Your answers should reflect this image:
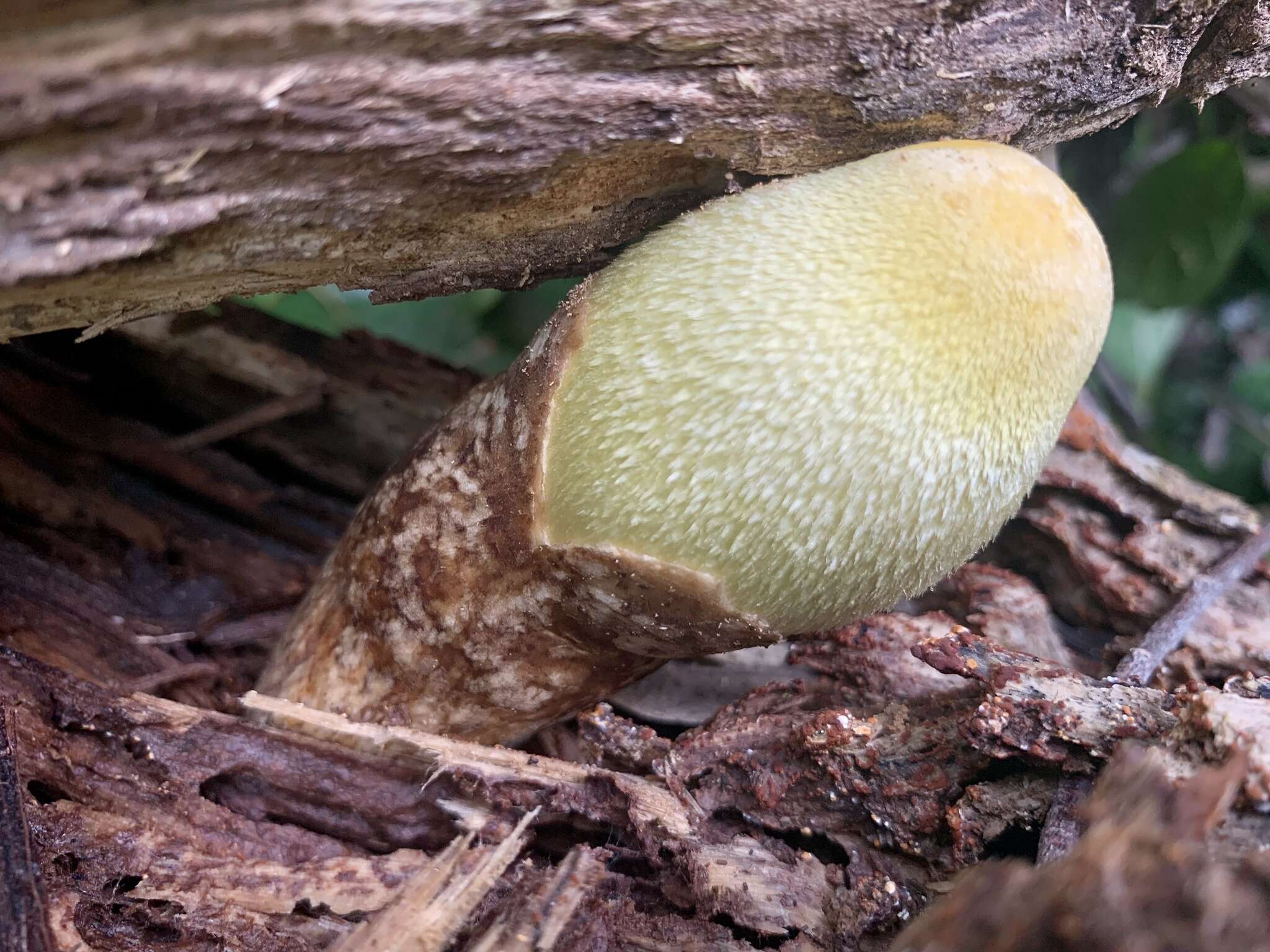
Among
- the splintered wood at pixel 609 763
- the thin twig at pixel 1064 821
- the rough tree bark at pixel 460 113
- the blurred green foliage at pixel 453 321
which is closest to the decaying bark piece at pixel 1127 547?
the splintered wood at pixel 609 763

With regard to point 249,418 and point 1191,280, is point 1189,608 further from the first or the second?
point 249,418

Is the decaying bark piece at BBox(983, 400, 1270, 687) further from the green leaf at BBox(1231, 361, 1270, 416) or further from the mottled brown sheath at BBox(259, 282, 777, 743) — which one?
the green leaf at BBox(1231, 361, 1270, 416)

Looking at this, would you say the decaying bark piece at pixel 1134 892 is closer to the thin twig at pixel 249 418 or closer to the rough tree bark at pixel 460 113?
the rough tree bark at pixel 460 113

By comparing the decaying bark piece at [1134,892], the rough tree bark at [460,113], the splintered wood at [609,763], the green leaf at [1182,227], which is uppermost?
the rough tree bark at [460,113]

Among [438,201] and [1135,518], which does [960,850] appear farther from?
[438,201]

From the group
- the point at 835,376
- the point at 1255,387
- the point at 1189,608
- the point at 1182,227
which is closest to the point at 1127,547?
the point at 1189,608

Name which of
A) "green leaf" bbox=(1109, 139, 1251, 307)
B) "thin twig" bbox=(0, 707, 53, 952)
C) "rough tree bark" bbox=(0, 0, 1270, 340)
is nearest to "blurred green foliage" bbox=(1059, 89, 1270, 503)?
"green leaf" bbox=(1109, 139, 1251, 307)
